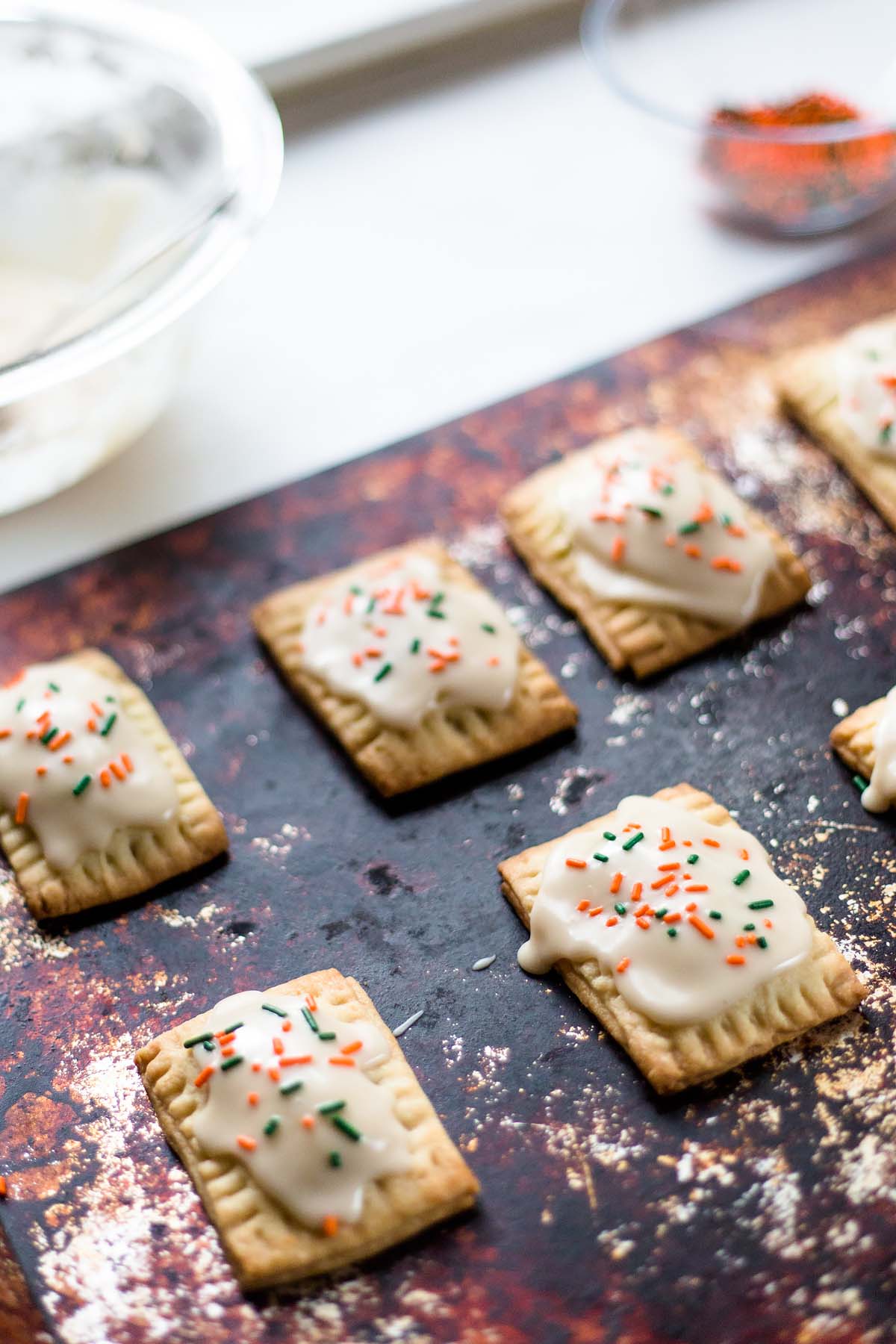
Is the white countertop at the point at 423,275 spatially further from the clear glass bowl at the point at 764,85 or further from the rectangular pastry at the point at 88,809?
the rectangular pastry at the point at 88,809

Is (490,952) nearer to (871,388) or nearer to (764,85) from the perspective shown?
(871,388)

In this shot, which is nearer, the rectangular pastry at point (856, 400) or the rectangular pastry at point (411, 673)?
the rectangular pastry at point (411, 673)

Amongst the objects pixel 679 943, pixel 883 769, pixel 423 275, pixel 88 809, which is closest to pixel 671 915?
pixel 679 943

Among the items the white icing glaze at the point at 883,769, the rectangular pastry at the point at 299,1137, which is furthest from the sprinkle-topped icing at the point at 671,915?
the rectangular pastry at the point at 299,1137

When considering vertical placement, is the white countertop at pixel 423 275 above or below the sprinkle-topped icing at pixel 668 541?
above

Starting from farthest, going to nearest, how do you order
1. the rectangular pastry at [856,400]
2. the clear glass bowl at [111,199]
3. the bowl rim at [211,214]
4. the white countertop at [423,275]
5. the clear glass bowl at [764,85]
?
the clear glass bowl at [764,85], the white countertop at [423,275], the rectangular pastry at [856,400], the clear glass bowl at [111,199], the bowl rim at [211,214]

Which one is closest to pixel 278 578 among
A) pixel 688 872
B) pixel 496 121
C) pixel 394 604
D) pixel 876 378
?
pixel 394 604

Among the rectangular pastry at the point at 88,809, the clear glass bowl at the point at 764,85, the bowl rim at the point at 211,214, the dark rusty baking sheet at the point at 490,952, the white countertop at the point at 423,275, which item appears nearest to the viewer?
the dark rusty baking sheet at the point at 490,952
